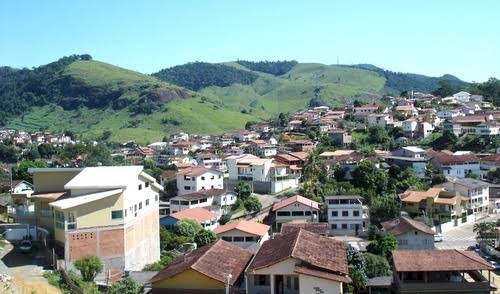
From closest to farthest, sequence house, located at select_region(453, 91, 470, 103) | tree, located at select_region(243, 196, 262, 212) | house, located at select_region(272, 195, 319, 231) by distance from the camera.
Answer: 1. house, located at select_region(272, 195, 319, 231)
2. tree, located at select_region(243, 196, 262, 212)
3. house, located at select_region(453, 91, 470, 103)

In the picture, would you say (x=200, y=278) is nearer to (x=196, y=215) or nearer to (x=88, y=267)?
(x=88, y=267)

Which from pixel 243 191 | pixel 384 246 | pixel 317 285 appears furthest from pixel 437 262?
pixel 243 191

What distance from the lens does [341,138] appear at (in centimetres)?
6216

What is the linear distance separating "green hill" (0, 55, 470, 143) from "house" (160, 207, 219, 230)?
58.2m

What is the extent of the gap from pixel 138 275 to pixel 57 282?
3264 mm

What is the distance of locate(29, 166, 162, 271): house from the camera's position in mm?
21031

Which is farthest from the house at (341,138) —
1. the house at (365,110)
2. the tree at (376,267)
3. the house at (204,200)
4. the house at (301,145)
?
the tree at (376,267)

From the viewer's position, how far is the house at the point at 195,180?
155 feet

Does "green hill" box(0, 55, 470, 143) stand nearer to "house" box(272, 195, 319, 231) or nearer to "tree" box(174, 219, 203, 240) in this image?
"house" box(272, 195, 319, 231)

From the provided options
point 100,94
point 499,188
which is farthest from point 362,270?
point 100,94

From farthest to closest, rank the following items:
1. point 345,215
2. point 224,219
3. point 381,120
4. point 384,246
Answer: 1. point 381,120
2. point 224,219
3. point 345,215
4. point 384,246

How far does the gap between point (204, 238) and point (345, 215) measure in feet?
37.8

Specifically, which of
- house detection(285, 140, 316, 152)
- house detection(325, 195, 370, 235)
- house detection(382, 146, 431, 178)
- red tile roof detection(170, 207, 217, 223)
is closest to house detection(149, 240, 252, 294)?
red tile roof detection(170, 207, 217, 223)

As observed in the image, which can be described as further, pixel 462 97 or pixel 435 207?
pixel 462 97
